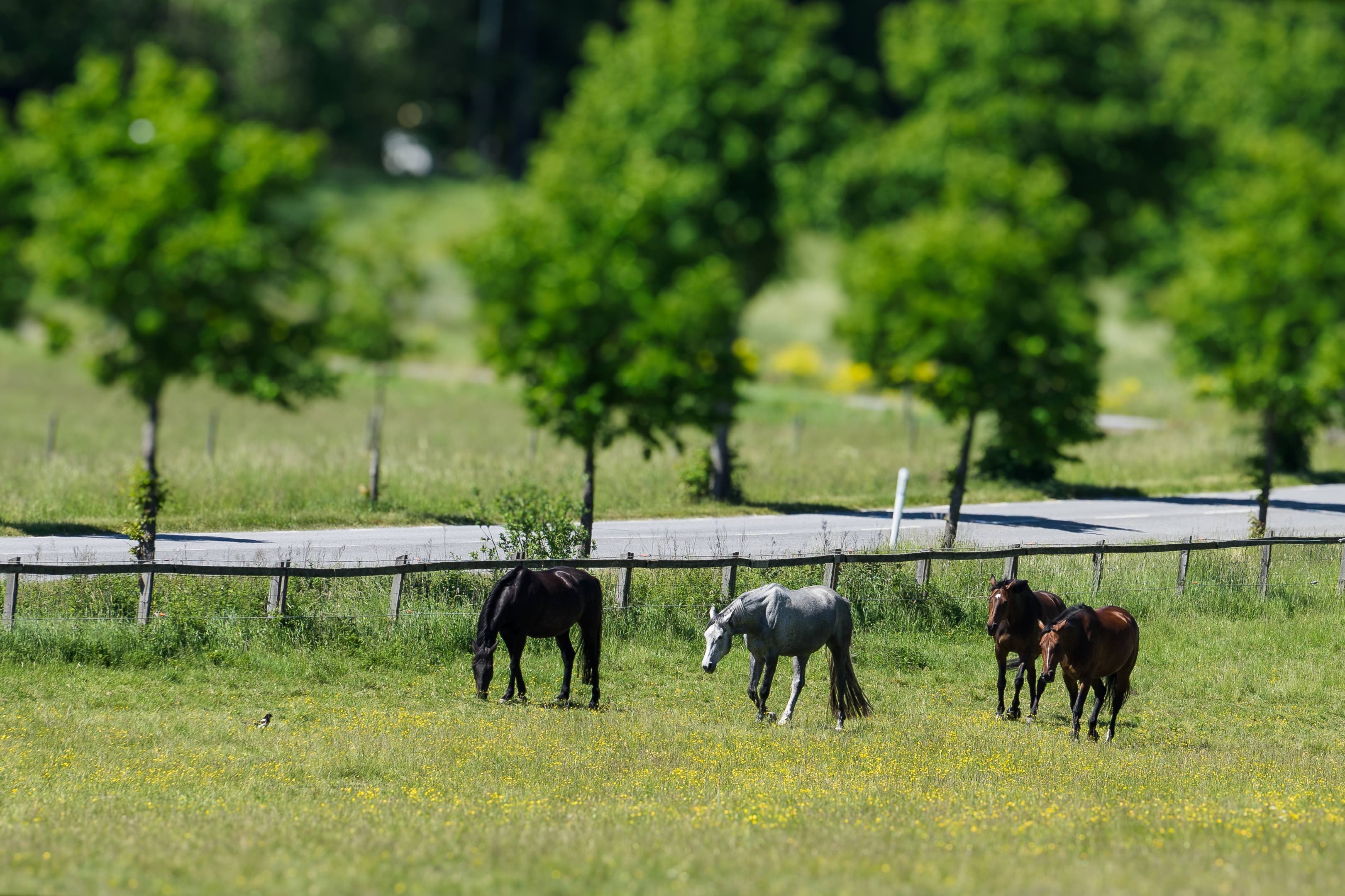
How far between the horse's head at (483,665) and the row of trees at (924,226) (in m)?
8.43

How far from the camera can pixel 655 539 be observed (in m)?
29.2

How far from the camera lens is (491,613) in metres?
19.9

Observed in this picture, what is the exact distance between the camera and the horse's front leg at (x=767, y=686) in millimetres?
19922

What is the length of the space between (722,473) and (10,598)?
17550 mm

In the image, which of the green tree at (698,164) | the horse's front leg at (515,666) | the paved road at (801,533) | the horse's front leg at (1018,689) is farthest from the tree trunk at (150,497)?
the horse's front leg at (1018,689)

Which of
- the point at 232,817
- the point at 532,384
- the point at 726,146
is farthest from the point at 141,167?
the point at 726,146

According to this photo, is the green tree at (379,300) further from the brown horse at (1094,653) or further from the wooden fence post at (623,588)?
the brown horse at (1094,653)

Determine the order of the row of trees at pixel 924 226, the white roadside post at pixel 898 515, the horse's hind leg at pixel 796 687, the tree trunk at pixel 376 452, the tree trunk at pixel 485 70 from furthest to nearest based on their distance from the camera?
the tree trunk at pixel 485 70 → the tree trunk at pixel 376 452 → the row of trees at pixel 924 226 → the white roadside post at pixel 898 515 → the horse's hind leg at pixel 796 687

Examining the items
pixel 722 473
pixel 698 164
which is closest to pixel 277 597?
pixel 722 473

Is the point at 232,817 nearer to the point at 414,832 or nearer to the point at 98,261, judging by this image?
the point at 414,832

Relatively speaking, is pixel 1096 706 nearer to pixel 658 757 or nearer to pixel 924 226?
pixel 658 757

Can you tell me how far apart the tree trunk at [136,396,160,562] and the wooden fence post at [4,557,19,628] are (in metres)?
3.54

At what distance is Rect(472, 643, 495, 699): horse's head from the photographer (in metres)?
19.9

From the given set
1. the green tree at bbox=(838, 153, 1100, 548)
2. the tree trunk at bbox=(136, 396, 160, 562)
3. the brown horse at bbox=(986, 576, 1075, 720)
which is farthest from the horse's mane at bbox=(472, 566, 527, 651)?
the green tree at bbox=(838, 153, 1100, 548)
